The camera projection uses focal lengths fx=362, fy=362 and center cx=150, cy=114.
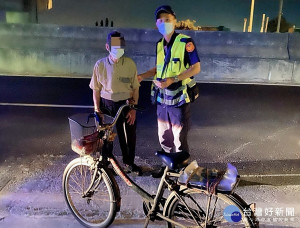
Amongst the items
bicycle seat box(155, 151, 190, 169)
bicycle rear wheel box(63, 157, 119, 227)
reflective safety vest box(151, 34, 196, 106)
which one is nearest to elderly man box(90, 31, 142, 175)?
reflective safety vest box(151, 34, 196, 106)

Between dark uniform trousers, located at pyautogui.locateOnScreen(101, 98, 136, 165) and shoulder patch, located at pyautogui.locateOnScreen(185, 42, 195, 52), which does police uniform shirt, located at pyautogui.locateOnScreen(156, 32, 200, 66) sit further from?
dark uniform trousers, located at pyautogui.locateOnScreen(101, 98, 136, 165)

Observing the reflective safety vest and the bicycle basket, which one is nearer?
the bicycle basket

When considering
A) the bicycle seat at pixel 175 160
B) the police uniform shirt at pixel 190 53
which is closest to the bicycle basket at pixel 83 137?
the bicycle seat at pixel 175 160

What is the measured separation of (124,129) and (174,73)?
0.91m

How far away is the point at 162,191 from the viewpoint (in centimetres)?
294

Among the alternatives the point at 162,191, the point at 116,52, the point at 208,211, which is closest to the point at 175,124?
the point at 116,52

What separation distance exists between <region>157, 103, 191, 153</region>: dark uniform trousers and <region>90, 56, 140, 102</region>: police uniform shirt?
40 centimetres

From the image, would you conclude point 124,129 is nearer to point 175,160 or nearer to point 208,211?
point 175,160

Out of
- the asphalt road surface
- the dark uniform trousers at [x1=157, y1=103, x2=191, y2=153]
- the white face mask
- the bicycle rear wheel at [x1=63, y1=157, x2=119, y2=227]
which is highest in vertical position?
the white face mask

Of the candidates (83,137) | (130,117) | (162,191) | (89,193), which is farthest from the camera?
(130,117)

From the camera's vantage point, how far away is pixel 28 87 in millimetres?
10602

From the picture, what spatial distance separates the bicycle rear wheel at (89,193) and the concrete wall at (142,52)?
369 inches

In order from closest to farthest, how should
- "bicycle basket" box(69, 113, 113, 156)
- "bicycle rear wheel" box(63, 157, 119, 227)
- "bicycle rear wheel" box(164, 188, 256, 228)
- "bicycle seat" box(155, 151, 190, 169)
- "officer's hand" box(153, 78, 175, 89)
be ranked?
1. "bicycle rear wheel" box(164, 188, 256, 228)
2. "bicycle seat" box(155, 151, 190, 169)
3. "bicycle basket" box(69, 113, 113, 156)
4. "bicycle rear wheel" box(63, 157, 119, 227)
5. "officer's hand" box(153, 78, 175, 89)

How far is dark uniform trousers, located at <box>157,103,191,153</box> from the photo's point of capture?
3889 millimetres
